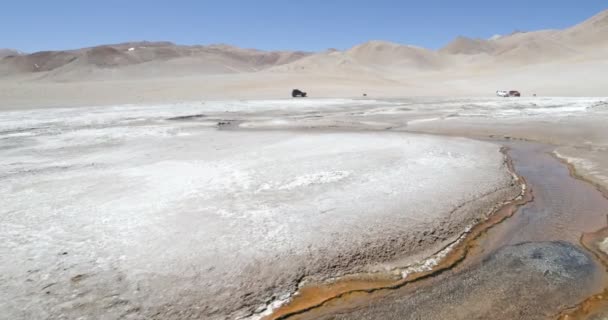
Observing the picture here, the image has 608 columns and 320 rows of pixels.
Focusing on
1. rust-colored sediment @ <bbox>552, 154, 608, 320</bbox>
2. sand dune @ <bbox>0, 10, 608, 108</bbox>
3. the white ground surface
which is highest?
sand dune @ <bbox>0, 10, 608, 108</bbox>

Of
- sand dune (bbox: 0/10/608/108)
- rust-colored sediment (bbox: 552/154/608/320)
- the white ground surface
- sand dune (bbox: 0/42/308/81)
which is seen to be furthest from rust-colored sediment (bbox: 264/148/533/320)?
sand dune (bbox: 0/42/308/81)

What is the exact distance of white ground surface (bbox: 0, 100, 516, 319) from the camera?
3.63m

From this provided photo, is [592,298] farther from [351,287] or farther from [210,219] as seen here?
[210,219]

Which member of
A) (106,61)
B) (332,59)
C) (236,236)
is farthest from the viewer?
(106,61)

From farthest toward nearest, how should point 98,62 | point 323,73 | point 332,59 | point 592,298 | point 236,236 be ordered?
point 98,62 → point 332,59 → point 323,73 → point 236,236 → point 592,298

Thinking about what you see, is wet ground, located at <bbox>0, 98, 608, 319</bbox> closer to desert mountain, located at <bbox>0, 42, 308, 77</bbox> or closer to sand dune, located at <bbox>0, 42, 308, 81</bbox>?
sand dune, located at <bbox>0, 42, 308, 81</bbox>

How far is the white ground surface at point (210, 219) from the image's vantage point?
3.63 metres

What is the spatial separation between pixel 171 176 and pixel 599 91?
156 feet

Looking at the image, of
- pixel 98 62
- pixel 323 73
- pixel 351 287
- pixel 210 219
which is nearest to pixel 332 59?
pixel 323 73

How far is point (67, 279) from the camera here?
148 inches

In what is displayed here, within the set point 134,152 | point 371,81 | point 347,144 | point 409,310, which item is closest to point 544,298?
point 409,310

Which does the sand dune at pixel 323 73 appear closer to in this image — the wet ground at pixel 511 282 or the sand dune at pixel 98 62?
the sand dune at pixel 98 62

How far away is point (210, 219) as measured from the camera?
5.18m

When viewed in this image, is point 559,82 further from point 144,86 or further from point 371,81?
point 144,86
